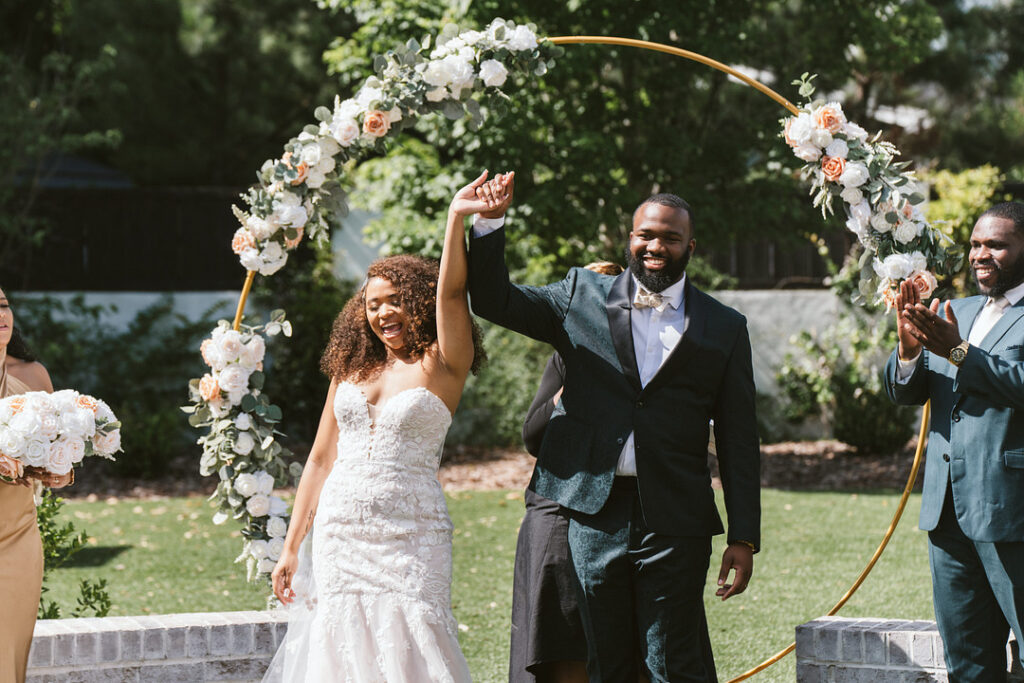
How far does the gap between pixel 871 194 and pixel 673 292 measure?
150 centimetres

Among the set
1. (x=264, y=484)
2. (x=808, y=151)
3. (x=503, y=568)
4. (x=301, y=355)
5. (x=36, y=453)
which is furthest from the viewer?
(x=301, y=355)

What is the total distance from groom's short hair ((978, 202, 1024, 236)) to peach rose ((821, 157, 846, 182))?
0.86 meters

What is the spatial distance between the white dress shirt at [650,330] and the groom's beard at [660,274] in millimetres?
28

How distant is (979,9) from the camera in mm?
18734

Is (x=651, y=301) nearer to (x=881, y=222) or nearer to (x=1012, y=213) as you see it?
(x=1012, y=213)

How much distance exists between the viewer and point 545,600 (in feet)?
14.0

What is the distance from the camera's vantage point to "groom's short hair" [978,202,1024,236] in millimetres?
4133

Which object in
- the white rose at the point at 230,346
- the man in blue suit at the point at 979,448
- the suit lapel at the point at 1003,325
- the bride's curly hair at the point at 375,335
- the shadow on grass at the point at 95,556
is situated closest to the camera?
the man in blue suit at the point at 979,448

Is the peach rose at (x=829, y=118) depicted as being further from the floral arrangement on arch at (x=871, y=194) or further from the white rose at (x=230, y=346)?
the white rose at (x=230, y=346)

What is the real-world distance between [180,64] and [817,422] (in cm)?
963

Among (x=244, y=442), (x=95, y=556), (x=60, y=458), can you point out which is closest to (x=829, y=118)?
(x=244, y=442)

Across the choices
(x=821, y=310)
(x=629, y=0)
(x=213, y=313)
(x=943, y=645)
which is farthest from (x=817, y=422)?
(x=943, y=645)

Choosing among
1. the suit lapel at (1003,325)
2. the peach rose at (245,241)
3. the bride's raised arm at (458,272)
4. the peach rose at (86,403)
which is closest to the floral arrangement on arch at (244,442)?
the peach rose at (245,241)

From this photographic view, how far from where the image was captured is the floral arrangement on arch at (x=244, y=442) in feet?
18.2
